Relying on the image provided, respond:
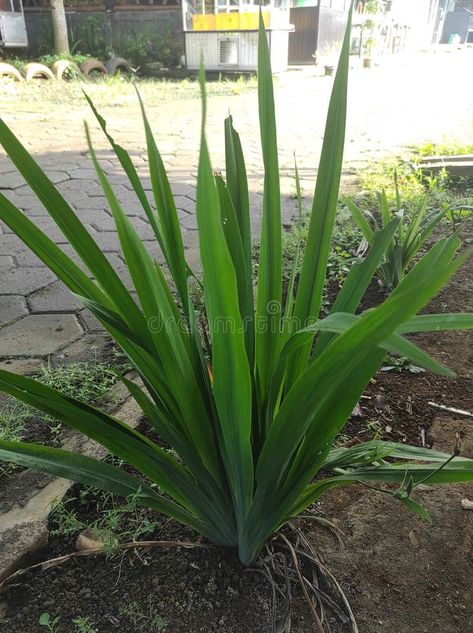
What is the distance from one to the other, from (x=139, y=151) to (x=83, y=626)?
4.24m

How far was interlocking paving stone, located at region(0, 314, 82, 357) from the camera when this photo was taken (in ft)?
6.13

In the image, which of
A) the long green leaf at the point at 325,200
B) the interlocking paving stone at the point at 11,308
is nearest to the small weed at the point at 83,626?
the long green leaf at the point at 325,200

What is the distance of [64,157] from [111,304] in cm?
401

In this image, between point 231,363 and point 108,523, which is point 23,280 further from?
point 231,363

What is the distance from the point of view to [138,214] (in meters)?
3.28

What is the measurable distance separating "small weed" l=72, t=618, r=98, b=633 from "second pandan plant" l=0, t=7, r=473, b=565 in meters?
0.24

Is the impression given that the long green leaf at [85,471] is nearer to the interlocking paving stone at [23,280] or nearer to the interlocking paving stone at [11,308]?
the interlocking paving stone at [11,308]

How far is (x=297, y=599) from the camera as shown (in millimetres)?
982

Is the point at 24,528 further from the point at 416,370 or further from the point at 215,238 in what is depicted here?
the point at 416,370

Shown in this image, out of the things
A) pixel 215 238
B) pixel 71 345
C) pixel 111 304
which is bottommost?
pixel 71 345

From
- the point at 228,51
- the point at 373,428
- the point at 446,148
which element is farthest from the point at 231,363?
the point at 228,51

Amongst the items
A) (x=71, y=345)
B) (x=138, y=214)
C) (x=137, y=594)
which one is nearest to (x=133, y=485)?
(x=137, y=594)

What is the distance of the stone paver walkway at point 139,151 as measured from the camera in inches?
82.5

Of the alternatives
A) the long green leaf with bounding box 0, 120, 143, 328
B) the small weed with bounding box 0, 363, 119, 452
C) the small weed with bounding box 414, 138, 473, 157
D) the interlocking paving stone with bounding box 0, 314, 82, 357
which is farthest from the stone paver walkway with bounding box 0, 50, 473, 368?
the long green leaf with bounding box 0, 120, 143, 328
